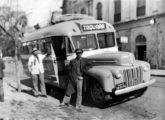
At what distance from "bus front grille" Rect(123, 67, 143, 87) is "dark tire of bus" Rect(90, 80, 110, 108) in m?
0.83

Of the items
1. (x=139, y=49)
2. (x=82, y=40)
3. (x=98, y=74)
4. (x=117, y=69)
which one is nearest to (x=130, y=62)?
(x=117, y=69)

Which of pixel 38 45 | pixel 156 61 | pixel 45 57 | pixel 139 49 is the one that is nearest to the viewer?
pixel 45 57

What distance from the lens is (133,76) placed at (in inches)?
267

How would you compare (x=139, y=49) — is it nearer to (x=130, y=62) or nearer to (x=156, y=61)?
(x=156, y=61)

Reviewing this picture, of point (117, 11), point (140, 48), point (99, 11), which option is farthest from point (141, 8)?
point (99, 11)

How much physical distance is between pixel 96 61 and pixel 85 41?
120 cm

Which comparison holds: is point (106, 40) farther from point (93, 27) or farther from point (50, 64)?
point (50, 64)

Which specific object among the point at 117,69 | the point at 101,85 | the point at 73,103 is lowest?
the point at 73,103

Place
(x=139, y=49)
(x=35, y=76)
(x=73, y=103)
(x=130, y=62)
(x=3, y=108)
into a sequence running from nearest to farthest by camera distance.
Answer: (x=3, y=108) < (x=130, y=62) < (x=73, y=103) < (x=35, y=76) < (x=139, y=49)

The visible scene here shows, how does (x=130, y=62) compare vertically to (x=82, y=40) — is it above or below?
below

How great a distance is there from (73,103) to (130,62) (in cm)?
250

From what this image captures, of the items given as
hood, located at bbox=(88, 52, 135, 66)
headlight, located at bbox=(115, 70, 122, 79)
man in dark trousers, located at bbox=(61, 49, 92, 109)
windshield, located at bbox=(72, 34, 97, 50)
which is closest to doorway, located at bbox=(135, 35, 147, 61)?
windshield, located at bbox=(72, 34, 97, 50)

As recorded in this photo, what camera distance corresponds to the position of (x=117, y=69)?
6418 millimetres

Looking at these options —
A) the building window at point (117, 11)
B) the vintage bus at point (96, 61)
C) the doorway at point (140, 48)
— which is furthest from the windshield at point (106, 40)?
the building window at point (117, 11)
